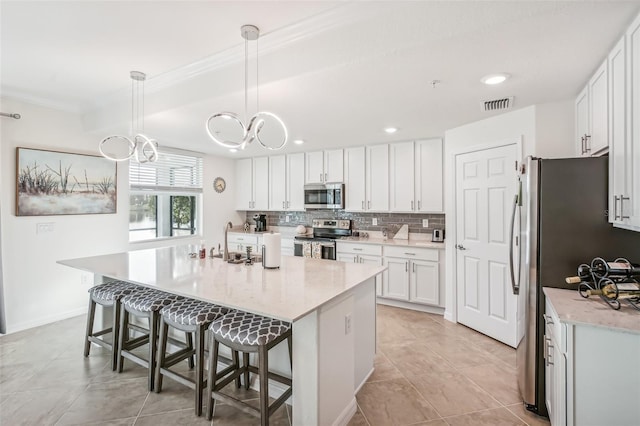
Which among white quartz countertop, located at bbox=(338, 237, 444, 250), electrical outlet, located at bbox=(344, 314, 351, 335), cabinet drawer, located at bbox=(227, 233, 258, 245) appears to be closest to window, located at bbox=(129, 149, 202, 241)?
cabinet drawer, located at bbox=(227, 233, 258, 245)

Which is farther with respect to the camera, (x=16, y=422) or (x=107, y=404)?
(x=107, y=404)

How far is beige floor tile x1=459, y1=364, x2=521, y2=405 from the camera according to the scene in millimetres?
2258

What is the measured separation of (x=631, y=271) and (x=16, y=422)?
380 centimetres

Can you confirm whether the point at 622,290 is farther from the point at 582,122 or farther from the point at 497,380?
the point at 582,122

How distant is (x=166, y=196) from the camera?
5176mm

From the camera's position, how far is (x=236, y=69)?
2348 millimetres

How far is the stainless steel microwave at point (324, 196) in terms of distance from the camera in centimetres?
482

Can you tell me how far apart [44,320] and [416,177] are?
15.9 feet

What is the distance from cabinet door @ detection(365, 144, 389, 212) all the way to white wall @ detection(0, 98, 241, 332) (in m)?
3.43

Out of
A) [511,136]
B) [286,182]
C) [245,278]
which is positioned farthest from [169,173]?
[511,136]

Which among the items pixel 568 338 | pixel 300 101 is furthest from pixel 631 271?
pixel 300 101

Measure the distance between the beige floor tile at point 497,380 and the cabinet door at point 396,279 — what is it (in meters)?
1.50

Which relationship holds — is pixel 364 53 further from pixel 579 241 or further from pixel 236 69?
pixel 579 241

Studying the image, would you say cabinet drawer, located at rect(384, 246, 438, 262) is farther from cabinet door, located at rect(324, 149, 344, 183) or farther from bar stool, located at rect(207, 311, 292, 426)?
bar stool, located at rect(207, 311, 292, 426)
